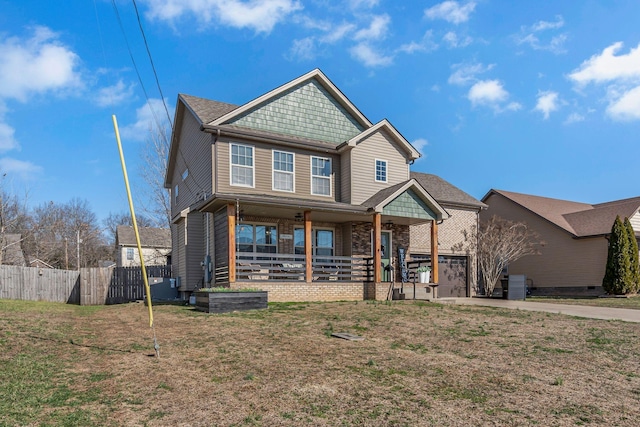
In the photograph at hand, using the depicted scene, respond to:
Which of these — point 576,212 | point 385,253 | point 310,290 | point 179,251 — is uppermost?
point 576,212

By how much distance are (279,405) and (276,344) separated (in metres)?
3.13

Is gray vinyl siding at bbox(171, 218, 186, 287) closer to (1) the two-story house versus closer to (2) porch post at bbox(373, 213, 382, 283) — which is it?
(1) the two-story house

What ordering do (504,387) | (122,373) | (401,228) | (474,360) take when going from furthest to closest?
(401,228) < (474,360) < (122,373) < (504,387)

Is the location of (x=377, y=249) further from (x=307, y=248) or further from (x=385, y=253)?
(x=385, y=253)

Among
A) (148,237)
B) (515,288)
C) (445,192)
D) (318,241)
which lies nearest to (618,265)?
(515,288)

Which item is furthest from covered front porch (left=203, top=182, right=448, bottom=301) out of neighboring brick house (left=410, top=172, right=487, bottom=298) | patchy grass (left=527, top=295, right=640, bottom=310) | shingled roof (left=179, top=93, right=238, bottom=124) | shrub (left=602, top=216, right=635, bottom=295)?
shrub (left=602, top=216, right=635, bottom=295)

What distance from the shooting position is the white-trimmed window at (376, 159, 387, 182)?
2078cm

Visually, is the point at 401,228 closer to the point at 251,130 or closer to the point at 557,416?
the point at 251,130

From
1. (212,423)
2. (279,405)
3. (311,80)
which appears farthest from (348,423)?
(311,80)

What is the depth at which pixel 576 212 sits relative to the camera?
3103cm

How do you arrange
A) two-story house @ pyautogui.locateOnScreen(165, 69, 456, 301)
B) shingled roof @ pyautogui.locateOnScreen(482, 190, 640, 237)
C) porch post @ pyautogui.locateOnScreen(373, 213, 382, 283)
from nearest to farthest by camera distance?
1. two-story house @ pyautogui.locateOnScreen(165, 69, 456, 301)
2. porch post @ pyautogui.locateOnScreen(373, 213, 382, 283)
3. shingled roof @ pyautogui.locateOnScreen(482, 190, 640, 237)

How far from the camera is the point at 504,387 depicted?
624cm

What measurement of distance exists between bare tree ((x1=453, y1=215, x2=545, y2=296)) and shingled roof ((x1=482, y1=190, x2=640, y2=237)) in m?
2.67

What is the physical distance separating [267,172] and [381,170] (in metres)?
5.03
